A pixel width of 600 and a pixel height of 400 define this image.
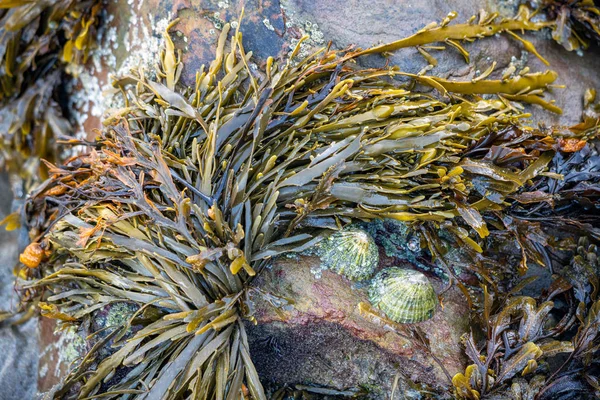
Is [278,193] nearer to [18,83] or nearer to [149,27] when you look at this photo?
[149,27]

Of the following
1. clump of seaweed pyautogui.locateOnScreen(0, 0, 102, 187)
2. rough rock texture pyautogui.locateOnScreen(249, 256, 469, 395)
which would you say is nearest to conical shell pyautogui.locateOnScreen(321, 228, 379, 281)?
rough rock texture pyautogui.locateOnScreen(249, 256, 469, 395)

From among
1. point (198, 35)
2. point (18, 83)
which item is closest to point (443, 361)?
point (198, 35)

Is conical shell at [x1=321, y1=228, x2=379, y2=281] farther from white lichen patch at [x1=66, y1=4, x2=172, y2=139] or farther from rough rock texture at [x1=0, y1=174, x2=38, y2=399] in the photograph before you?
rough rock texture at [x1=0, y1=174, x2=38, y2=399]

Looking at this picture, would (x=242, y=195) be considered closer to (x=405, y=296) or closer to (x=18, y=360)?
(x=405, y=296)

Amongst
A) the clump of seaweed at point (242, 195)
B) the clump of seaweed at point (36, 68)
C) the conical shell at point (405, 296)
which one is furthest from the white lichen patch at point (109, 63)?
the conical shell at point (405, 296)

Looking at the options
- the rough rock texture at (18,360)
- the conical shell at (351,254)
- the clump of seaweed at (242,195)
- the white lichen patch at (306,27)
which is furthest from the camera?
the rough rock texture at (18,360)

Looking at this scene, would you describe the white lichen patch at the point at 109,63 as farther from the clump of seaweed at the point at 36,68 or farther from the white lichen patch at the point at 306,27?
the white lichen patch at the point at 306,27
